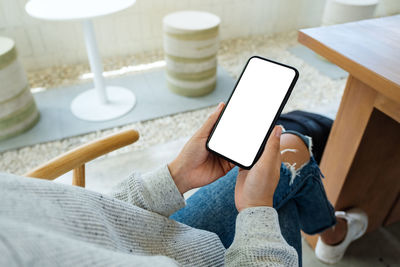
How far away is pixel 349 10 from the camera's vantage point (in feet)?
6.81

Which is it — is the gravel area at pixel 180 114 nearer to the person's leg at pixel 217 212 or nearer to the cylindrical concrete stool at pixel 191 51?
the cylindrical concrete stool at pixel 191 51

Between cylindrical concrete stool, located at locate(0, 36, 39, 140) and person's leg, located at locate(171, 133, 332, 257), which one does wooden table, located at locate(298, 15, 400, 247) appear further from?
cylindrical concrete stool, located at locate(0, 36, 39, 140)

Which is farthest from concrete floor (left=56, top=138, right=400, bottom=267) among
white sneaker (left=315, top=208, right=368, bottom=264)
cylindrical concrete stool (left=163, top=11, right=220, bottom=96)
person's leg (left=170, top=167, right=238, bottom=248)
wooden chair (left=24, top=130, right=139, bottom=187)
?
wooden chair (left=24, top=130, right=139, bottom=187)

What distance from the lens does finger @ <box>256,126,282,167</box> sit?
55 centimetres

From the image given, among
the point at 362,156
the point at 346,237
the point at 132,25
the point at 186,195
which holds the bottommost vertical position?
the point at 186,195

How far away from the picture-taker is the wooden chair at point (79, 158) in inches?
25.2

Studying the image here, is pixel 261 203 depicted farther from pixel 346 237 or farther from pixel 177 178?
pixel 346 237

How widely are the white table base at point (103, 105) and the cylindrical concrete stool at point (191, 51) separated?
29cm

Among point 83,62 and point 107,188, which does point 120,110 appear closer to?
point 107,188

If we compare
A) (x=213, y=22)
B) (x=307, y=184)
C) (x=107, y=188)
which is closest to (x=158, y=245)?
(x=307, y=184)

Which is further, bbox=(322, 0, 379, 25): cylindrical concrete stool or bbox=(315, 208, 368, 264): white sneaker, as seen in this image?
bbox=(322, 0, 379, 25): cylindrical concrete stool

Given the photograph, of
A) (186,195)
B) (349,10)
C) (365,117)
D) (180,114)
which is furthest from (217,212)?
(349,10)

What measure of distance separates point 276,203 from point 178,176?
0.73ft

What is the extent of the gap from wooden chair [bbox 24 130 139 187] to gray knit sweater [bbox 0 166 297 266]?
13 cm
